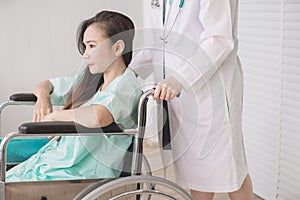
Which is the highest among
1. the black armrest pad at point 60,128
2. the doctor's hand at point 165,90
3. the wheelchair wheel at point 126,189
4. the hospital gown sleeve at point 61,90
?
the doctor's hand at point 165,90

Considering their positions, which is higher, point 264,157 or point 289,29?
point 289,29

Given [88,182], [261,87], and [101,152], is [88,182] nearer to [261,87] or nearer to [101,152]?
[101,152]

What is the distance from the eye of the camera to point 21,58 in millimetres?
3447

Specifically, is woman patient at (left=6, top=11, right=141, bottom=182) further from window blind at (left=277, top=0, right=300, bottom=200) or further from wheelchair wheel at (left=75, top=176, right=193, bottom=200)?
window blind at (left=277, top=0, right=300, bottom=200)

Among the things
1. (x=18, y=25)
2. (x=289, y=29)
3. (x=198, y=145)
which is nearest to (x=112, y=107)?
(x=198, y=145)

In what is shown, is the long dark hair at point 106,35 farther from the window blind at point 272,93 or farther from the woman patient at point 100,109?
the window blind at point 272,93

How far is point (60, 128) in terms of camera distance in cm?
167

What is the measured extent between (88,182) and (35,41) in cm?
184

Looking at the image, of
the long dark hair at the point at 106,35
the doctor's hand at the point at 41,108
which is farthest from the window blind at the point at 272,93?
the doctor's hand at the point at 41,108

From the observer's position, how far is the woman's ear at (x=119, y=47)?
1889 mm

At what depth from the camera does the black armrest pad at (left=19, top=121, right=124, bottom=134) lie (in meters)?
1.65

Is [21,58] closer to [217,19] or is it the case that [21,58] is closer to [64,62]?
[64,62]

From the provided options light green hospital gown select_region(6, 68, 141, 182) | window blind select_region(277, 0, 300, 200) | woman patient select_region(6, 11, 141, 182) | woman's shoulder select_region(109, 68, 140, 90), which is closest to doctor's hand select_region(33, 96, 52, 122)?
woman patient select_region(6, 11, 141, 182)

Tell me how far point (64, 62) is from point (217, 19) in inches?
74.0
